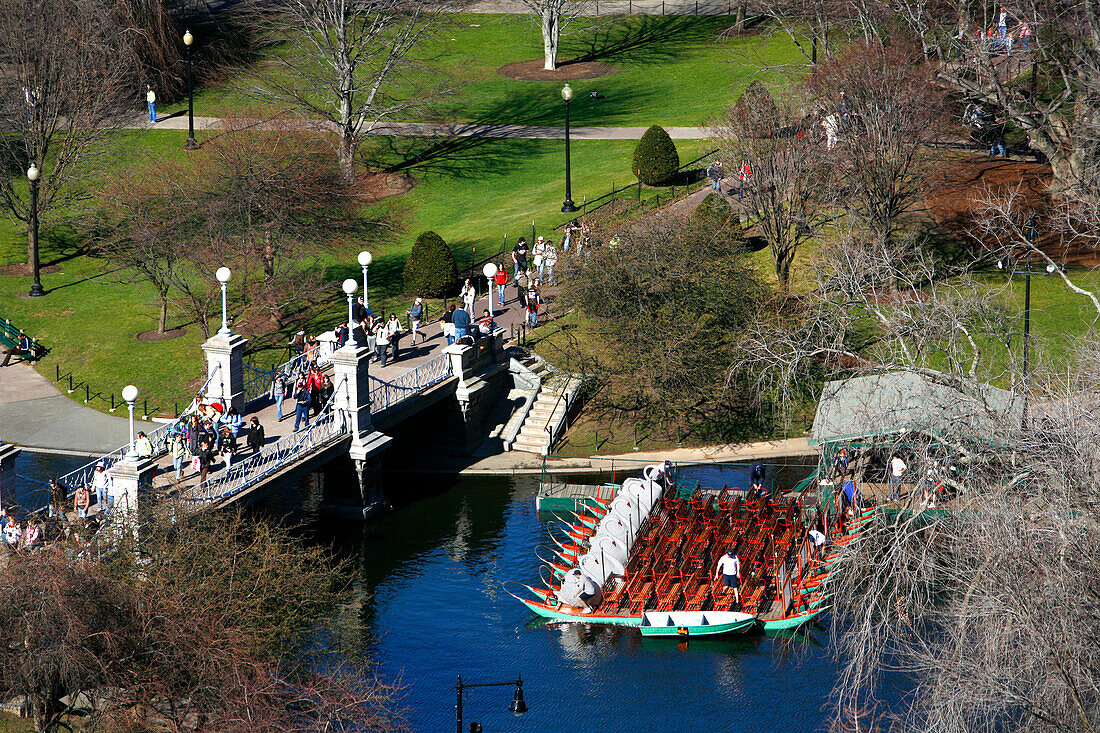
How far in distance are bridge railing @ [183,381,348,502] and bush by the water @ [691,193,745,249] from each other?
49.0 ft

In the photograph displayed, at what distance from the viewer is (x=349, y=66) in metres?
65.1

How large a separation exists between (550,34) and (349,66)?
59.6 ft

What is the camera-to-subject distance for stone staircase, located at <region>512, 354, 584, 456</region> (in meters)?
44.8

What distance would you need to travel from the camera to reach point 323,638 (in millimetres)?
30312

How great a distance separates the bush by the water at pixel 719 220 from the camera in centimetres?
4634

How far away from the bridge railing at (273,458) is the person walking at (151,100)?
1549 inches

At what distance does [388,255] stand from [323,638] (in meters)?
30.6

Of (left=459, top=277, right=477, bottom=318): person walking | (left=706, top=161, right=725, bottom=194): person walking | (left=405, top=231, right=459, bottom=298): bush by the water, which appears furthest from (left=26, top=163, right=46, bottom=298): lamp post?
(left=706, top=161, right=725, bottom=194): person walking

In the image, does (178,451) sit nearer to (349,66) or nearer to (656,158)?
(656,158)

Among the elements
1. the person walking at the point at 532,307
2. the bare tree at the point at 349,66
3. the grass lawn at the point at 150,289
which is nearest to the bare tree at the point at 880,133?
the person walking at the point at 532,307

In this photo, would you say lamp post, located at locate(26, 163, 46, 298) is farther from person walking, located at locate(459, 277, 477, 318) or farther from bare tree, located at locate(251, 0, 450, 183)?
person walking, located at locate(459, 277, 477, 318)

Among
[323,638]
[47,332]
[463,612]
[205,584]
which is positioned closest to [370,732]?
[205,584]

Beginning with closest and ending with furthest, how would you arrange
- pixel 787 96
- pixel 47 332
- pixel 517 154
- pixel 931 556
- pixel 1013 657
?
pixel 1013 657
pixel 931 556
pixel 47 332
pixel 787 96
pixel 517 154

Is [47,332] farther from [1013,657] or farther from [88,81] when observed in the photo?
[1013,657]
